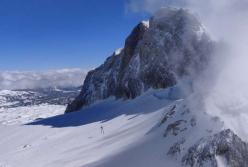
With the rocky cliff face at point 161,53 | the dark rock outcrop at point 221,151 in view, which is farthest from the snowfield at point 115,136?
the rocky cliff face at point 161,53

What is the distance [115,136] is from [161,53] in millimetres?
35172

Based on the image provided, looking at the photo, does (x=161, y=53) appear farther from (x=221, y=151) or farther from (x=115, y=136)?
(x=221, y=151)

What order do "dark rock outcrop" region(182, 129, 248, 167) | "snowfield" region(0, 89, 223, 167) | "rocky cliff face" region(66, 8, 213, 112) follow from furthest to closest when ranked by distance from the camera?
"rocky cliff face" region(66, 8, 213, 112) → "snowfield" region(0, 89, 223, 167) → "dark rock outcrop" region(182, 129, 248, 167)

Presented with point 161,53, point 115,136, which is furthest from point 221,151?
point 161,53

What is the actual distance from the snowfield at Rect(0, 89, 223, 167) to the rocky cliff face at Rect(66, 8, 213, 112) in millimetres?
3871

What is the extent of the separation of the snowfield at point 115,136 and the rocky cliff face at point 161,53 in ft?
12.7

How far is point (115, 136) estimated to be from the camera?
172 ft

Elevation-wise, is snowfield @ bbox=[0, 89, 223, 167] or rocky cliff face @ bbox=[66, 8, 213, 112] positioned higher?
rocky cliff face @ bbox=[66, 8, 213, 112]

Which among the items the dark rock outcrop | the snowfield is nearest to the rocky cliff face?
the snowfield

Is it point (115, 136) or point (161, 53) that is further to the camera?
point (161, 53)

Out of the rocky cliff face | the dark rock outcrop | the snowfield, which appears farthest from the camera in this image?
the rocky cliff face

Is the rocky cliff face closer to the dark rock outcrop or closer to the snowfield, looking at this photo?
the snowfield

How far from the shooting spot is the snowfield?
117ft

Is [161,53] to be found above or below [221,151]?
above
